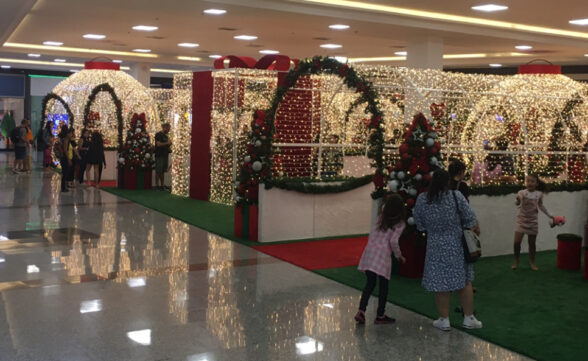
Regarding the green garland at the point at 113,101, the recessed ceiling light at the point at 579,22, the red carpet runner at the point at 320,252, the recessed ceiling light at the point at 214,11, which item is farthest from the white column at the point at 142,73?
the red carpet runner at the point at 320,252

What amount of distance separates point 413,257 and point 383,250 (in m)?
2.11

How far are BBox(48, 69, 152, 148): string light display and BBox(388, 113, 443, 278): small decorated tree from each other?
40.4 ft

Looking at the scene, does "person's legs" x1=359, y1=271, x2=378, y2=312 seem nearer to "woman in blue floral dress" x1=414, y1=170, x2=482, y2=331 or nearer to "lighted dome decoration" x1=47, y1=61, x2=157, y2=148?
"woman in blue floral dress" x1=414, y1=170, x2=482, y2=331

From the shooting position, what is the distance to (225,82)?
46.5 feet

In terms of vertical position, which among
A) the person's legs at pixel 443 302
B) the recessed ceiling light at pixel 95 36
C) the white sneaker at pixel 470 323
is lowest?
the white sneaker at pixel 470 323

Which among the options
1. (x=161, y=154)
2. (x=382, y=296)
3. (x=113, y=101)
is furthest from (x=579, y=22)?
(x=113, y=101)

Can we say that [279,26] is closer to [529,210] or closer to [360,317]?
[529,210]

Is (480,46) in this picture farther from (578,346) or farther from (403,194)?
(578,346)

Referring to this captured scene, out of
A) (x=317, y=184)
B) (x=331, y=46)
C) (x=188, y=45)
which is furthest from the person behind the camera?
(x=188, y=45)

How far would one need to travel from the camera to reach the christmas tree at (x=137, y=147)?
16.9m

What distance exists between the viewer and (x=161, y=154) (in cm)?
→ 1716

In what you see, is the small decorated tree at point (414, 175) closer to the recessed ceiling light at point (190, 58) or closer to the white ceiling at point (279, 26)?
the white ceiling at point (279, 26)

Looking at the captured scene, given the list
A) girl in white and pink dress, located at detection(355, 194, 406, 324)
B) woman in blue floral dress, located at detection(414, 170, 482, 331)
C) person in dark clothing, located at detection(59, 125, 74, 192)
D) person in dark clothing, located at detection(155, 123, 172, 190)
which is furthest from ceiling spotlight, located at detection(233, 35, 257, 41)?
woman in blue floral dress, located at detection(414, 170, 482, 331)

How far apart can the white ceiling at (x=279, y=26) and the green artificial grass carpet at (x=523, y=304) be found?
5363mm
